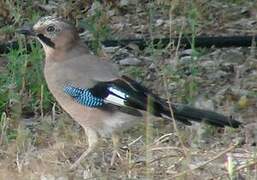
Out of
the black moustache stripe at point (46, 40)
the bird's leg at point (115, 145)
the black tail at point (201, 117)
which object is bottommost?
the bird's leg at point (115, 145)

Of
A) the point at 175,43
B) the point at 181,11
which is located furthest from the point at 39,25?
the point at 181,11

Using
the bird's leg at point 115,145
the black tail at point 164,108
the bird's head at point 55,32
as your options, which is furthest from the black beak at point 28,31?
the bird's leg at point 115,145

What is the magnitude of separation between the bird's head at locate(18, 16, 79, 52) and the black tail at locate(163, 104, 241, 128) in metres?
0.87

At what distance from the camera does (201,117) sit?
6438 millimetres

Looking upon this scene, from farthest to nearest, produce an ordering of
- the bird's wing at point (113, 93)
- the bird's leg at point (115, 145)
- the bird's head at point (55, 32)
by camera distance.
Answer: the bird's head at point (55, 32), the bird's leg at point (115, 145), the bird's wing at point (113, 93)

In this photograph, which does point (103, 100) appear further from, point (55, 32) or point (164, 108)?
point (55, 32)

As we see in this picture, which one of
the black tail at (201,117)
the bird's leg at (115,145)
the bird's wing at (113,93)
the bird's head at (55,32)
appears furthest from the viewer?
the bird's head at (55,32)

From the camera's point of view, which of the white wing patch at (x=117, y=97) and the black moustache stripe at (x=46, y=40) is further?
the black moustache stripe at (x=46, y=40)

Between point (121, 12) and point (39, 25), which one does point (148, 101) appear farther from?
point (121, 12)

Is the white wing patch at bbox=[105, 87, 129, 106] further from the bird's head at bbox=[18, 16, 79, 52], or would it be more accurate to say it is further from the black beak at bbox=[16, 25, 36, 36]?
the black beak at bbox=[16, 25, 36, 36]

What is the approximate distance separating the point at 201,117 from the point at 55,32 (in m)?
1.15

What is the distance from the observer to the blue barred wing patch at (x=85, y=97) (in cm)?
668

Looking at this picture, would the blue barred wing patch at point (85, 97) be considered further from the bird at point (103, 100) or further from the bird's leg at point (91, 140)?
the bird's leg at point (91, 140)

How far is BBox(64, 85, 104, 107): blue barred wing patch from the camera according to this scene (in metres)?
6.68
